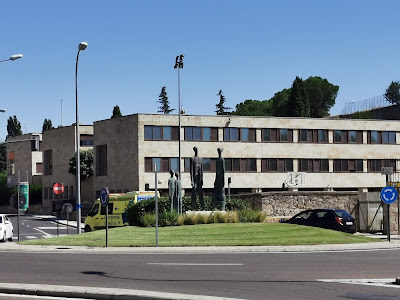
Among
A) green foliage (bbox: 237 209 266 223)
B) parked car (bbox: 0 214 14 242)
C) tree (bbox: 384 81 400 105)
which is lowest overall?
parked car (bbox: 0 214 14 242)

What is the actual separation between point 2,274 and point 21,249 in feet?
32.2

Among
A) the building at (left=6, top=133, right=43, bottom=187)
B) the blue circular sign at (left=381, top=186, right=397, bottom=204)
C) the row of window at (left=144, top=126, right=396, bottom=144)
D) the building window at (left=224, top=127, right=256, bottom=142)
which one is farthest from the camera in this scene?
the building at (left=6, top=133, right=43, bottom=187)

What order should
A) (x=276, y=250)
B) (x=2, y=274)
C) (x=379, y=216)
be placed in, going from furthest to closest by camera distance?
(x=379, y=216) → (x=276, y=250) → (x=2, y=274)

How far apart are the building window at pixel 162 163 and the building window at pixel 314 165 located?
14.3 m

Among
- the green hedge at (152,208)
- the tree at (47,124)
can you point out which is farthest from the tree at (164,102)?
the green hedge at (152,208)

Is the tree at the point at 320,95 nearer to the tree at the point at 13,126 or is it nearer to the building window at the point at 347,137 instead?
the building window at the point at 347,137


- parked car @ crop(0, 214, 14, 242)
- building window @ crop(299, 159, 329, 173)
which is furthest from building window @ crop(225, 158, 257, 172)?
parked car @ crop(0, 214, 14, 242)

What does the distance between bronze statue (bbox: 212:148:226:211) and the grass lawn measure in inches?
143

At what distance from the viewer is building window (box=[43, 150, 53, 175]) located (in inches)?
3413

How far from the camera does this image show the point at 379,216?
124 ft

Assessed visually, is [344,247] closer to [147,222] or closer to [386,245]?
[386,245]

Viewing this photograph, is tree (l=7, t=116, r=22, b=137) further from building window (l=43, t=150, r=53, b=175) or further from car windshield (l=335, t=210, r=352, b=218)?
car windshield (l=335, t=210, r=352, b=218)

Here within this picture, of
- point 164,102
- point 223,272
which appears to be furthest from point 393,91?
point 223,272

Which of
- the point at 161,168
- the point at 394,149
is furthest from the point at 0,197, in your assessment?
the point at 394,149
